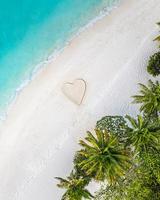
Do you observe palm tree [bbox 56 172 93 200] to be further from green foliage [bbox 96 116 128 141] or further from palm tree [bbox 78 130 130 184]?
green foliage [bbox 96 116 128 141]

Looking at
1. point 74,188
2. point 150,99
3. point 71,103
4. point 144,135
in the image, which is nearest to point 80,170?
point 74,188

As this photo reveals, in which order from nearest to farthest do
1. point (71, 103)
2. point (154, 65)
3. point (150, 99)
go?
point (150, 99) → point (154, 65) → point (71, 103)

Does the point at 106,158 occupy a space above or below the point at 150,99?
below

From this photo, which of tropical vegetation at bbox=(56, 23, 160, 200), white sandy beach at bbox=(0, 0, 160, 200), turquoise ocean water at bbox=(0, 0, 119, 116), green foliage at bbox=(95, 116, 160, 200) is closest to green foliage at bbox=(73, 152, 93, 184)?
tropical vegetation at bbox=(56, 23, 160, 200)

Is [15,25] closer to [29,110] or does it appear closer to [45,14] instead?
[45,14]

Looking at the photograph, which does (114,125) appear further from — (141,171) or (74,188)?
(74,188)

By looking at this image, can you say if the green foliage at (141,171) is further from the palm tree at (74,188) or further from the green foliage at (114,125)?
the palm tree at (74,188)

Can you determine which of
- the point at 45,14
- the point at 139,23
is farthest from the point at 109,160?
the point at 45,14
